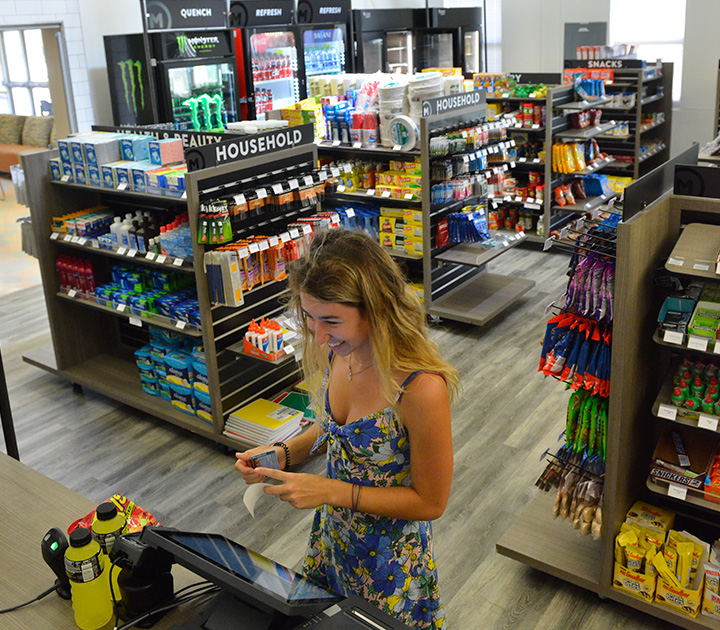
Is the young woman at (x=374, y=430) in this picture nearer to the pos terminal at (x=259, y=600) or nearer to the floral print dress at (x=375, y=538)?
the floral print dress at (x=375, y=538)

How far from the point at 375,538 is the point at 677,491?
1.50 meters

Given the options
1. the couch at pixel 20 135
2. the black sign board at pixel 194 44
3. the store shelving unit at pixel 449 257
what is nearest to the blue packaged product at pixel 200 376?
the store shelving unit at pixel 449 257

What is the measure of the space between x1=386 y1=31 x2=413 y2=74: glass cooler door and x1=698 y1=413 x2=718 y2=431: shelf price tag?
8412 millimetres

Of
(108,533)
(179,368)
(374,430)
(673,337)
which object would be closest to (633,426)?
(673,337)

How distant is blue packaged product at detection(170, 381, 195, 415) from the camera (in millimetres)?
4551

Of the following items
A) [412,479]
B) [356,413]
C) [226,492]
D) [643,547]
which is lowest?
[226,492]

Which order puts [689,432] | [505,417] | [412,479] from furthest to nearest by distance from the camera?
[505,417], [689,432], [412,479]

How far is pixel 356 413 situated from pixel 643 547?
171 centimetres

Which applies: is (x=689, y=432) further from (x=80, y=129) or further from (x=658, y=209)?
(x=80, y=129)

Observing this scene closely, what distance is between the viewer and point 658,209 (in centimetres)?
280

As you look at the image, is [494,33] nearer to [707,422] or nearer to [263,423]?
[263,423]

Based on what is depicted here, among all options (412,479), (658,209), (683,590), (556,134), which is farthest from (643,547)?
(556,134)

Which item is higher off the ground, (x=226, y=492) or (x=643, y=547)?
(x=643, y=547)

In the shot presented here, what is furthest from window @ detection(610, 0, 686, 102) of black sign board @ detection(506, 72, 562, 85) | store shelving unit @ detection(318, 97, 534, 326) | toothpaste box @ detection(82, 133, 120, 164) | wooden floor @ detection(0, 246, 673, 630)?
toothpaste box @ detection(82, 133, 120, 164)
